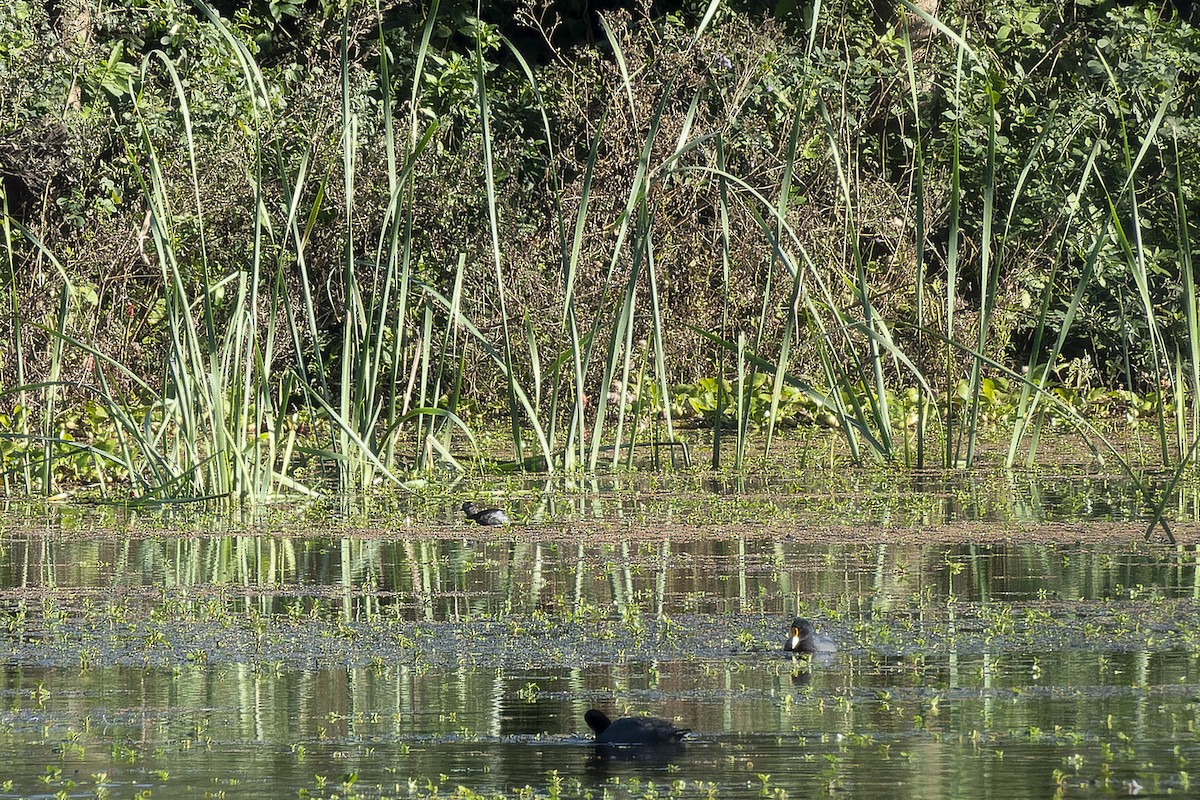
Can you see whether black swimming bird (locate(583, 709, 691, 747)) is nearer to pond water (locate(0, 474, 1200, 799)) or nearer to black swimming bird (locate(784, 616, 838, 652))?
pond water (locate(0, 474, 1200, 799))

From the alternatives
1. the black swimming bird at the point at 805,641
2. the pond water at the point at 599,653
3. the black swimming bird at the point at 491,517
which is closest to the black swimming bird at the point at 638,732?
the pond water at the point at 599,653

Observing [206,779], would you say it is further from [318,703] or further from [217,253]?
[217,253]

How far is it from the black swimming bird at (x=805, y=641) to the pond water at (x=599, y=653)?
0.04m

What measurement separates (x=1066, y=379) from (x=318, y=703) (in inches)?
396

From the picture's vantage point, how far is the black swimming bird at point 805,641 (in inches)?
156

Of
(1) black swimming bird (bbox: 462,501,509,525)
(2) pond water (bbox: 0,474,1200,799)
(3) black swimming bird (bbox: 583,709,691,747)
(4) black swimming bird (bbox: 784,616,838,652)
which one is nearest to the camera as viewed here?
(2) pond water (bbox: 0,474,1200,799)

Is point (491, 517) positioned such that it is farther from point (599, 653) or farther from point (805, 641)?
point (805, 641)

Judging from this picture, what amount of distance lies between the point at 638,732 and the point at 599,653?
3.19ft

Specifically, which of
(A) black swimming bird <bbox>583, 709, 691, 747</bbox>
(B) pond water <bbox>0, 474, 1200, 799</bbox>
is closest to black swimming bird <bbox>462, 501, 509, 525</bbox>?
(B) pond water <bbox>0, 474, 1200, 799</bbox>

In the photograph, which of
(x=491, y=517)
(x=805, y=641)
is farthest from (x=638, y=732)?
(x=491, y=517)

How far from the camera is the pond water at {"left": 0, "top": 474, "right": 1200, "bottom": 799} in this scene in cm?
303

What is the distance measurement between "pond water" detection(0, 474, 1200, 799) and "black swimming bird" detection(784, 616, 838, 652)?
0.04 m

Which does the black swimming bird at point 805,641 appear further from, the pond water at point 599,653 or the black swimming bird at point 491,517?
the black swimming bird at point 491,517

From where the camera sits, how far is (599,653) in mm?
4125
